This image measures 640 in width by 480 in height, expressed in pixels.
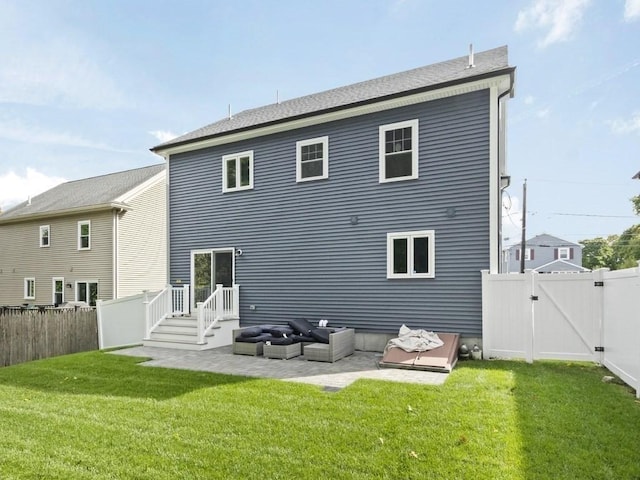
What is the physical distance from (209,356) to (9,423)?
172 inches

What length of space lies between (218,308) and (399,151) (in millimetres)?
6202

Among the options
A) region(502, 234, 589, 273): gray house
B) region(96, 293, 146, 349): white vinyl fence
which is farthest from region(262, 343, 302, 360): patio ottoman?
A: region(502, 234, 589, 273): gray house

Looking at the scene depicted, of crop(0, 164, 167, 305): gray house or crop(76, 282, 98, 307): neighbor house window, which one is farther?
crop(76, 282, 98, 307): neighbor house window

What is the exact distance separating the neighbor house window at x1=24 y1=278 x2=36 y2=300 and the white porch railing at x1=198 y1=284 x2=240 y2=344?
1526 centimetres

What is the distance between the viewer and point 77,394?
5.52m

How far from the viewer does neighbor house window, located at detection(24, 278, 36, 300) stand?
19922 mm

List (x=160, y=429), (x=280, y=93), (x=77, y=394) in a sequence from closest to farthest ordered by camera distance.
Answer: (x=160, y=429)
(x=77, y=394)
(x=280, y=93)

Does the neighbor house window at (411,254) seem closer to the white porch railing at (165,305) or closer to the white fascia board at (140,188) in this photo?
the white porch railing at (165,305)

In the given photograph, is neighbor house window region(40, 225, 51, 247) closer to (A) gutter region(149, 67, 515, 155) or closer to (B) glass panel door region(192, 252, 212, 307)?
(A) gutter region(149, 67, 515, 155)

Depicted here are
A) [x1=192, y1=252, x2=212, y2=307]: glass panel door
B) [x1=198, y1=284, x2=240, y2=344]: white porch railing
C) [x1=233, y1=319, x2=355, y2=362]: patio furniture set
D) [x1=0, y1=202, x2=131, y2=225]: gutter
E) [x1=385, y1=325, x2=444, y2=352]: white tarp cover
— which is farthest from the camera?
[x1=0, y1=202, x2=131, y2=225]: gutter

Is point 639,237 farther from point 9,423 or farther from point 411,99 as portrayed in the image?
point 9,423

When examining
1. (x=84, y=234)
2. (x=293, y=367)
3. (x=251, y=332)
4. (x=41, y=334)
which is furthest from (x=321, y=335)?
(x=84, y=234)

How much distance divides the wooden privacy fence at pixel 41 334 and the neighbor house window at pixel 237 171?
18.8ft

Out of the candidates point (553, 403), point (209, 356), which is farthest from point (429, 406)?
point (209, 356)
